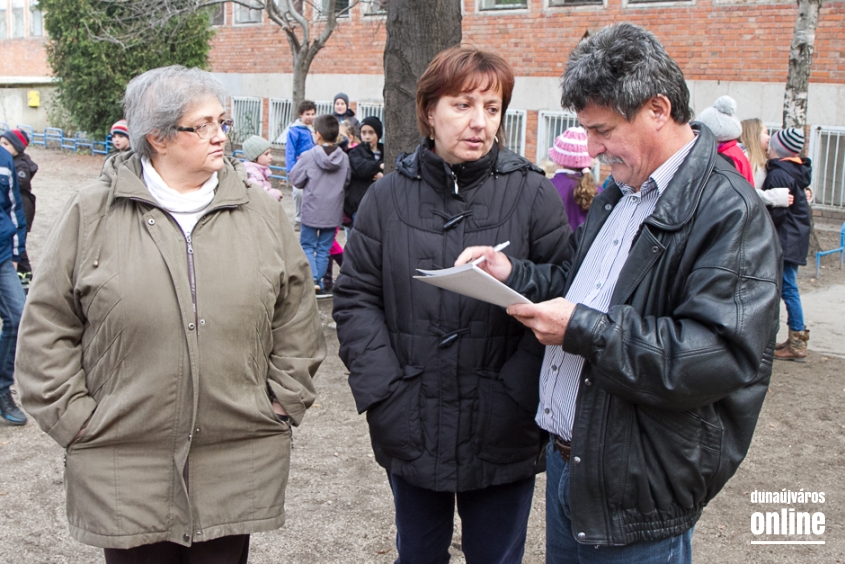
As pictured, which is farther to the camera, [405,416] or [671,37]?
[671,37]

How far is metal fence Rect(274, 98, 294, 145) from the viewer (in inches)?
853

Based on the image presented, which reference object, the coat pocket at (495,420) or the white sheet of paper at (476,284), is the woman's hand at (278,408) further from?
the white sheet of paper at (476,284)

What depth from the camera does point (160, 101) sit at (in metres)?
2.67

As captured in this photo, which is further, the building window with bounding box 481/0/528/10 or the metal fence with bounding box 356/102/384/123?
the metal fence with bounding box 356/102/384/123

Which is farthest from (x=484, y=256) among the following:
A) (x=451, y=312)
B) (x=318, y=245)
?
(x=318, y=245)

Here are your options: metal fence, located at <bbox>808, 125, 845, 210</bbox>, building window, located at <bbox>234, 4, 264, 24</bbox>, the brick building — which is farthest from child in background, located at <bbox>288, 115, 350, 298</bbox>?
building window, located at <bbox>234, 4, 264, 24</bbox>

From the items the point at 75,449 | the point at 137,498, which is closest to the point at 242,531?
the point at 137,498

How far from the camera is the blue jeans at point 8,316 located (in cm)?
525

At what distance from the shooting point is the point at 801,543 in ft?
13.5

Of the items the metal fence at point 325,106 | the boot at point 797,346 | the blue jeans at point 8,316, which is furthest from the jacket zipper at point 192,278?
the metal fence at point 325,106

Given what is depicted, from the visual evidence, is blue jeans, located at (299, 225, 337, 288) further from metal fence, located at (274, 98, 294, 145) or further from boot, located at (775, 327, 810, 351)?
metal fence, located at (274, 98, 294, 145)

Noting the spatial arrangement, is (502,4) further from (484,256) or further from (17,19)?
(17,19)

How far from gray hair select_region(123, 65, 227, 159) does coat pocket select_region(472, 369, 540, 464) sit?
1267mm

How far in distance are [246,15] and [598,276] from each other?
2210 cm
